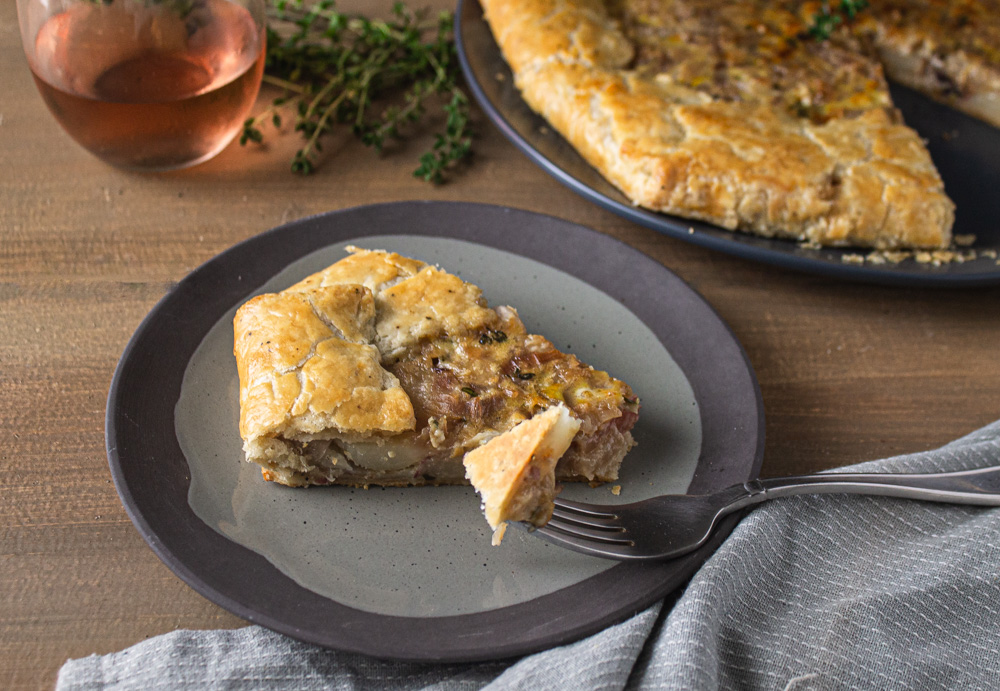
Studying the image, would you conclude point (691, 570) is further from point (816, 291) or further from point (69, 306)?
point (69, 306)

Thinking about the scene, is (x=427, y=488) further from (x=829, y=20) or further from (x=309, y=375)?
(x=829, y=20)

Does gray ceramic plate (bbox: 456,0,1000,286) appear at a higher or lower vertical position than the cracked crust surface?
higher

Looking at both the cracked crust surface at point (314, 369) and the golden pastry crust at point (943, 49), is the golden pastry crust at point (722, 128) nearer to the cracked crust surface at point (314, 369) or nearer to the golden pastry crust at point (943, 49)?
the golden pastry crust at point (943, 49)

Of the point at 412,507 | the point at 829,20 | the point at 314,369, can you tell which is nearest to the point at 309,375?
the point at 314,369

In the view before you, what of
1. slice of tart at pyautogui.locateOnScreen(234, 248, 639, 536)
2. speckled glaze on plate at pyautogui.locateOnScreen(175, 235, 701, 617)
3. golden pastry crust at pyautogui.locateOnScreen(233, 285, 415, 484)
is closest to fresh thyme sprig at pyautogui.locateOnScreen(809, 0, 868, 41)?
speckled glaze on plate at pyautogui.locateOnScreen(175, 235, 701, 617)

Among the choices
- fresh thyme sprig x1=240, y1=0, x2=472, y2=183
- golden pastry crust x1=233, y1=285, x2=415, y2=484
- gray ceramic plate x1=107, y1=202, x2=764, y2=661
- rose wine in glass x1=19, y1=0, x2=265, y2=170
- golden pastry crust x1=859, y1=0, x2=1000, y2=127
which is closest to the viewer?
gray ceramic plate x1=107, y1=202, x2=764, y2=661

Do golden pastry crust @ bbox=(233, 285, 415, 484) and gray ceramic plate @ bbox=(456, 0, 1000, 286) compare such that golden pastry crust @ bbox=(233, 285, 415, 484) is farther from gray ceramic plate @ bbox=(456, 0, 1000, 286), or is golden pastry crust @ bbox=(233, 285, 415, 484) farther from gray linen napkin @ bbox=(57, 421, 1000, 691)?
gray ceramic plate @ bbox=(456, 0, 1000, 286)

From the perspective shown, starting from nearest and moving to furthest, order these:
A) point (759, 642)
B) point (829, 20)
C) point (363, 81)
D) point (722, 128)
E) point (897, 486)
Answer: point (759, 642) → point (897, 486) → point (722, 128) → point (363, 81) → point (829, 20)

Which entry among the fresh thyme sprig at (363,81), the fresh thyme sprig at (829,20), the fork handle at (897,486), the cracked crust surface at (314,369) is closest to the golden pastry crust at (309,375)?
the cracked crust surface at (314,369)
